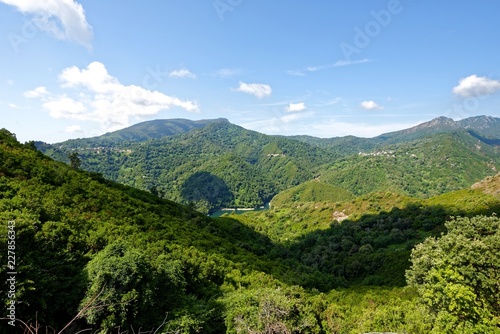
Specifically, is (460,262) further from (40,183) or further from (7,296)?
(40,183)

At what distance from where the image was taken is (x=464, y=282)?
21984mm

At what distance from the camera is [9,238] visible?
2062 cm

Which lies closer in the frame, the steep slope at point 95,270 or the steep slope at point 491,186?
the steep slope at point 95,270

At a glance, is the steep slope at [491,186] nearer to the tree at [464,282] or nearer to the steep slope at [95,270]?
the tree at [464,282]

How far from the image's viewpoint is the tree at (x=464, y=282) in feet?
63.1

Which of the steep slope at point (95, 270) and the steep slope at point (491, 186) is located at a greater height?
the steep slope at point (95, 270)

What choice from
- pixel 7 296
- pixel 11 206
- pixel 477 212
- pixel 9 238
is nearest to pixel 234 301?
pixel 7 296

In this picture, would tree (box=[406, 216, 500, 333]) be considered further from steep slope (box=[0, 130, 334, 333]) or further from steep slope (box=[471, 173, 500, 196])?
steep slope (box=[471, 173, 500, 196])
